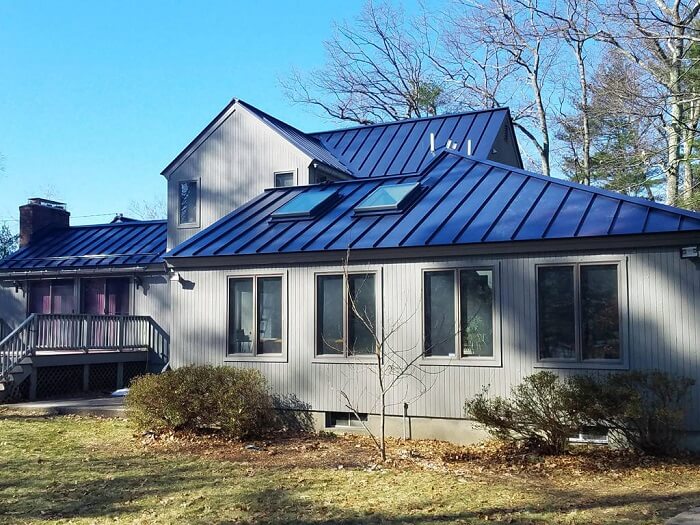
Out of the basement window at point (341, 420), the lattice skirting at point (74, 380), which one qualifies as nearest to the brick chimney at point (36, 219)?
the lattice skirting at point (74, 380)

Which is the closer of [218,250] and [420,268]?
[420,268]

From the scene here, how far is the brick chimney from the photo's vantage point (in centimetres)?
2469

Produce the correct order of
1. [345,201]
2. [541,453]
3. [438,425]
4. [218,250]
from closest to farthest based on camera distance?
[541,453] < [438,425] < [218,250] < [345,201]

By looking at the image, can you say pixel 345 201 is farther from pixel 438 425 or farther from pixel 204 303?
pixel 438 425

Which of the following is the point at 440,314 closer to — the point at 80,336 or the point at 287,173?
the point at 287,173

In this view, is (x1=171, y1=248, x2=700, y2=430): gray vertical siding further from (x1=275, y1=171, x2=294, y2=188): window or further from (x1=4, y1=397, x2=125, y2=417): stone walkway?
(x1=275, y1=171, x2=294, y2=188): window

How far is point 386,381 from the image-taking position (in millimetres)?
11617

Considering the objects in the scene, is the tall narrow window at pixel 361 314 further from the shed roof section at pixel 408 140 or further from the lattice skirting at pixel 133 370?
the lattice skirting at pixel 133 370

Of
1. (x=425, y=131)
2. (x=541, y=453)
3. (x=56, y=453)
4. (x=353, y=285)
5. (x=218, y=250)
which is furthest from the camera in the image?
(x=425, y=131)

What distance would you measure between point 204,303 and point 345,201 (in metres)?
3.47

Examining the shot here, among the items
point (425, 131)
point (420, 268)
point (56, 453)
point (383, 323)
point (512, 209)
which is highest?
point (425, 131)

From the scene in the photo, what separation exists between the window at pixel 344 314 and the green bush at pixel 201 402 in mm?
1461

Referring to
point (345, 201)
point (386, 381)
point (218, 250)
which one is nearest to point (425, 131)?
point (345, 201)

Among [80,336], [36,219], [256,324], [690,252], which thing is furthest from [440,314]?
[36,219]
